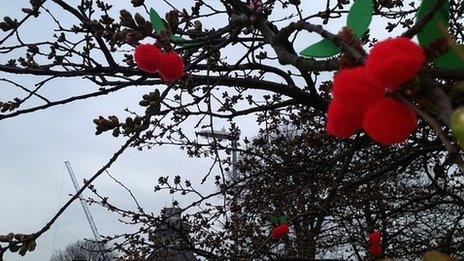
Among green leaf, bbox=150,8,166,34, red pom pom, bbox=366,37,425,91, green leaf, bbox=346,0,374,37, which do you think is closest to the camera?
red pom pom, bbox=366,37,425,91

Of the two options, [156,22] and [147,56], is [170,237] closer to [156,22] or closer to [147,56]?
[156,22]

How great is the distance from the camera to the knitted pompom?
25.2 inches

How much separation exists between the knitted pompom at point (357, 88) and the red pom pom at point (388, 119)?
2 centimetres

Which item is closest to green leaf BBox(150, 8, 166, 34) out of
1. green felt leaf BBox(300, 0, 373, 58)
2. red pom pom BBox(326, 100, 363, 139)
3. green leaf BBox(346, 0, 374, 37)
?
green felt leaf BBox(300, 0, 373, 58)

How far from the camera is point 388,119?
2.11 feet

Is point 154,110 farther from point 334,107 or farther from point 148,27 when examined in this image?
point 334,107

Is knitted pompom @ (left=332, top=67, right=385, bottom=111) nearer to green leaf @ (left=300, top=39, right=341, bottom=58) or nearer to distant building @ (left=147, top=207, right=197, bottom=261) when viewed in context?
green leaf @ (left=300, top=39, right=341, bottom=58)

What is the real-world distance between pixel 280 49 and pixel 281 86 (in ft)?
5.03

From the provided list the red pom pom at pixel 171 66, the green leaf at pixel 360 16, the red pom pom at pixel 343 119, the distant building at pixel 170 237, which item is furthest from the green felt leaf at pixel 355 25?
the distant building at pixel 170 237

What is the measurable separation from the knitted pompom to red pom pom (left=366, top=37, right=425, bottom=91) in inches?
0.6

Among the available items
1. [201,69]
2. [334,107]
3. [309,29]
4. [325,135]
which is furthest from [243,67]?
[334,107]

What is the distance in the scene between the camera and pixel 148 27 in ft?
4.77

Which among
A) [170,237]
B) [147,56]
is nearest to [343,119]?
[147,56]

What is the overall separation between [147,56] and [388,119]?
0.72 meters
